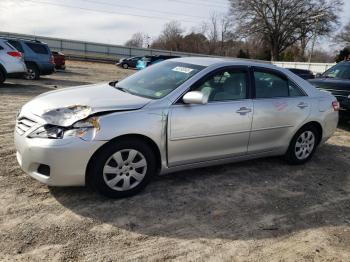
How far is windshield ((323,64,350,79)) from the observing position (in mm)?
9898

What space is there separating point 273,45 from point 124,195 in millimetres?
59820

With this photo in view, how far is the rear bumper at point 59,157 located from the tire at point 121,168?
0.11 metres

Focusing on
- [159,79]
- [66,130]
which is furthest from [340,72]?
[66,130]

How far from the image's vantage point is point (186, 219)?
12.6 ft

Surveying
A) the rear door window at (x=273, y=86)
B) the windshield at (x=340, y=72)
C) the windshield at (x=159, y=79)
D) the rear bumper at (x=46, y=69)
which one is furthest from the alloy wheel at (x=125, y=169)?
the rear bumper at (x=46, y=69)

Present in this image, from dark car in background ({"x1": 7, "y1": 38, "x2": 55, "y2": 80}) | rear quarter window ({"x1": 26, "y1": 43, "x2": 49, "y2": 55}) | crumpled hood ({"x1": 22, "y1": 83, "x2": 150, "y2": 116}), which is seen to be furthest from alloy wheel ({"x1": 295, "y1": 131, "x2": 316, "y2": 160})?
rear quarter window ({"x1": 26, "y1": 43, "x2": 49, "y2": 55})

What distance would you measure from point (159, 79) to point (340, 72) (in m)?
7.06

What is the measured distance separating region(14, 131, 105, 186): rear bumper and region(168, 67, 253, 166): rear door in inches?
37.9

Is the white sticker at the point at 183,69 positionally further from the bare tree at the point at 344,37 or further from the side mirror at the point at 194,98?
the bare tree at the point at 344,37

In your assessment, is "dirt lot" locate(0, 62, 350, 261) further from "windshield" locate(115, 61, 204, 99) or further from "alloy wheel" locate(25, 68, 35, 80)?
"alloy wheel" locate(25, 68, 35, 80)

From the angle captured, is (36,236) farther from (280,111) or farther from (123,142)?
(280,111)

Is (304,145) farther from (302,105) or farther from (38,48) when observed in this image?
(38,48)

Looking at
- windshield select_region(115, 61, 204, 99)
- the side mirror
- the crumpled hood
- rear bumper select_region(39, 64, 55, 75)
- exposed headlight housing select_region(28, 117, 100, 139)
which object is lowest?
rear bumper select_region(39, 64, 55, 75)

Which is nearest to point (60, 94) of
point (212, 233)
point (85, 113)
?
→ point (85, 113)
